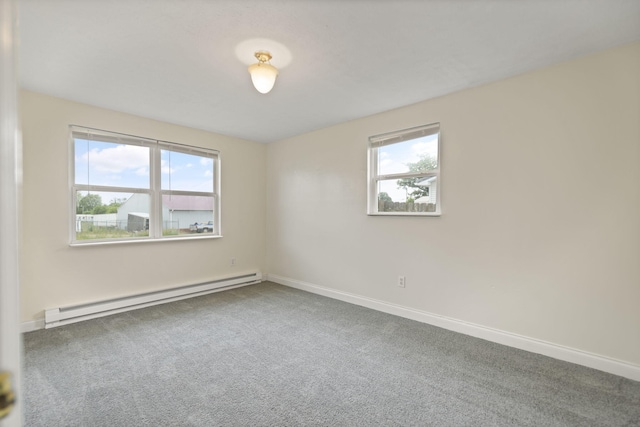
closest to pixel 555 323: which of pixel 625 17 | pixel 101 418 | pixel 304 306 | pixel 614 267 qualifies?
pixel 614 267

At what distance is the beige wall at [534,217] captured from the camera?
2.11m

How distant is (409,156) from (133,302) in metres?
3.76

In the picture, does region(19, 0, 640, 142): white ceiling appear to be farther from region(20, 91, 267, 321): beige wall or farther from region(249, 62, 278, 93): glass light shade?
region(20, 91, 267, 321): beige wall

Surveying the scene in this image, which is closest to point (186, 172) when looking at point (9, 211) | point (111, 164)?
point (111, 164)

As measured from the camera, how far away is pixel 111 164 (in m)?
3.46

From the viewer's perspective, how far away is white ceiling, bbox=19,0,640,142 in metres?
1.75

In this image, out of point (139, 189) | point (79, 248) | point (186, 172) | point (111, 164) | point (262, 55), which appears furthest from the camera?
point (186, 172)

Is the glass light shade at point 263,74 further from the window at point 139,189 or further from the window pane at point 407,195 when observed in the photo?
the window at point 139,189

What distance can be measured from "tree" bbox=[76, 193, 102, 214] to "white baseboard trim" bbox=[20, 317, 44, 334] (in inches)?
46.0

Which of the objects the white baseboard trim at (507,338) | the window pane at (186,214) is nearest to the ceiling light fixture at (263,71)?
the window pane at (186,214)

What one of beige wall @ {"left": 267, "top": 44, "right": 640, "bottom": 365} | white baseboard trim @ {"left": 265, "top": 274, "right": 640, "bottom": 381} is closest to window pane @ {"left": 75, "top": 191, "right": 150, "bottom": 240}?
white baseboard trim @ {"left": 265, "top": 274, "right": 640, "bottom": 381}

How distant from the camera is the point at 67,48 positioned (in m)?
2.15

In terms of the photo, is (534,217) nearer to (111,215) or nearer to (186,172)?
(186,172)

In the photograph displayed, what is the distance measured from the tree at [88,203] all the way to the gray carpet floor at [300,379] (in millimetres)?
1250
